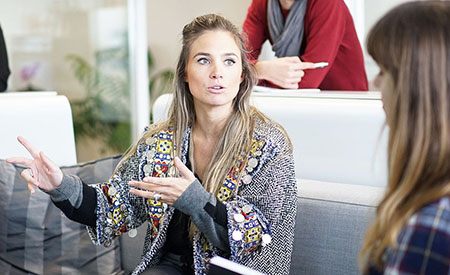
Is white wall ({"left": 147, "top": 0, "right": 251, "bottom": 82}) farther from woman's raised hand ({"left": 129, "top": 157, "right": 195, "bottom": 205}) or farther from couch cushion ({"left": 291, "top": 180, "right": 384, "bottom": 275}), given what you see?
woman's raised hand ({"left": 129, "top": 157, "right": 195, "bottom": 205})

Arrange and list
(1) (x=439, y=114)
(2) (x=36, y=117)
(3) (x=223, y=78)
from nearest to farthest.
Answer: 1. (1) (x=439, y=114)
2. (3) (x=223, y=78)
3. (2) (x=36, y=117)

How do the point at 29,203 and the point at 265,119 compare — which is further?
the point at 29,203

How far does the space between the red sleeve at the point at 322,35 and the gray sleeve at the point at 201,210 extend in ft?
3.04

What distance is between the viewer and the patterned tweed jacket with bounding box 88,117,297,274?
4.88 feet

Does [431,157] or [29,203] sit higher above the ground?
[431,157]

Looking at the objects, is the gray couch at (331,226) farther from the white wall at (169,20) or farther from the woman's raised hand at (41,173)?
the white wall at (169,20)

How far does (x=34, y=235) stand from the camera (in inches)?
78.5

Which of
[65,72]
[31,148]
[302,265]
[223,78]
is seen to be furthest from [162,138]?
[65,72]

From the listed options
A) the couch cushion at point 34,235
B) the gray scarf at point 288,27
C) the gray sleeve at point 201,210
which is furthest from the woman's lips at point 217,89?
the gray scarf at point 288,27

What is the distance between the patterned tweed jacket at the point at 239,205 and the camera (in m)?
1.49

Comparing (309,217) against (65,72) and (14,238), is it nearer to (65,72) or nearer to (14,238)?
(14,238)

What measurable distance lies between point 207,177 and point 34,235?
0.71 m

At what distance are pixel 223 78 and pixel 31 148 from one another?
51cm

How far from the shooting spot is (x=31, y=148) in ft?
4.94
